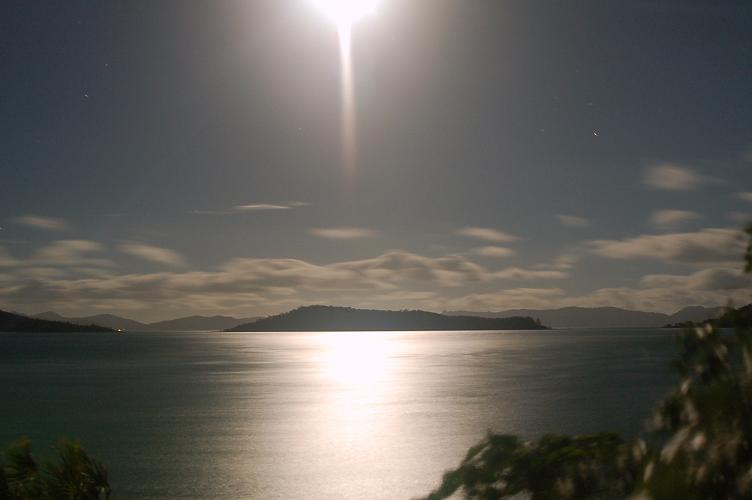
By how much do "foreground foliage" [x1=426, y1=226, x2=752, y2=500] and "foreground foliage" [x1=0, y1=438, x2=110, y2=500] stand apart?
1062cm

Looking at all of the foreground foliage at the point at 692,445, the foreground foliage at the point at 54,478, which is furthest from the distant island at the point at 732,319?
the foreground foliage at the point at 54,478

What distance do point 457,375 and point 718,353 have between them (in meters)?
134

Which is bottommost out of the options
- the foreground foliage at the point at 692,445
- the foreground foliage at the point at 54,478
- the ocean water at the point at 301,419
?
the ocean water at the point at 301,419

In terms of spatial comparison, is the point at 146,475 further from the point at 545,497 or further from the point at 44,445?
the point at 545,497

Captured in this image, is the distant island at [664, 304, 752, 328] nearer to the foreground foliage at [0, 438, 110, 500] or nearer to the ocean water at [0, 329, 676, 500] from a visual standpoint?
the ocean water at [0, 329, 676, 500]

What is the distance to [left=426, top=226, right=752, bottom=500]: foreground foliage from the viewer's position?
10.7ft

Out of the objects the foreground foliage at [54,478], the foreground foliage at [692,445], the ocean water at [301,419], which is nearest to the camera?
the foreground foliage at [692,445]

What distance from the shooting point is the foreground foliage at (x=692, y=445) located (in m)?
3.27

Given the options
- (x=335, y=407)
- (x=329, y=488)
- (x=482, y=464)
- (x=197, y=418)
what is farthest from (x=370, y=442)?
(x=482, y=464)

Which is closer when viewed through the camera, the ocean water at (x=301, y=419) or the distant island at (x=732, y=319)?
the distant island at (x=732, y=319)

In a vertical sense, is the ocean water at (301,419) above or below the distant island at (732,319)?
below

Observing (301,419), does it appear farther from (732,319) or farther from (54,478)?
(732,319)

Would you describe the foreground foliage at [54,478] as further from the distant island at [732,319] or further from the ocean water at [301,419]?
the distant island at [732,319]

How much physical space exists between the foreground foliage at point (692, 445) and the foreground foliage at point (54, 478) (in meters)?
10.6
